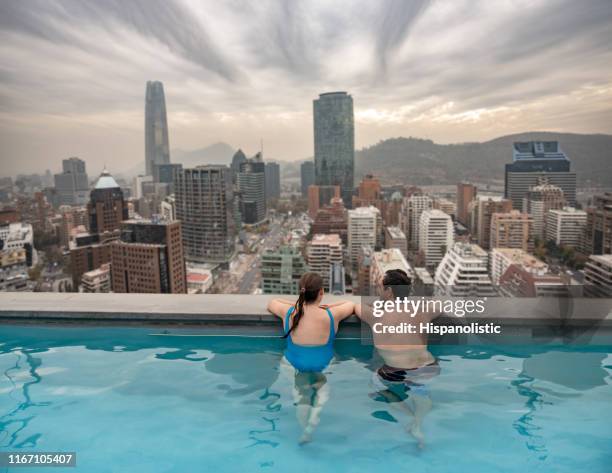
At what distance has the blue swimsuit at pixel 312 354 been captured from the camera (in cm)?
160

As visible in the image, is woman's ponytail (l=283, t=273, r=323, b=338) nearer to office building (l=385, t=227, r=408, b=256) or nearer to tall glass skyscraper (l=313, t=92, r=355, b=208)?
office building (l=385, t=227, r=408, b=256)

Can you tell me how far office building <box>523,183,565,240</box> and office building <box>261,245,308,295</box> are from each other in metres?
11.5

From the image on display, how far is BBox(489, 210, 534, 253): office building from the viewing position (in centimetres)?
2073

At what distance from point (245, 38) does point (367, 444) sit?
18027mm

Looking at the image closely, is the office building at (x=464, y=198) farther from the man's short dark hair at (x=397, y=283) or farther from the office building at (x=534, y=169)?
the man's short dark hair at (x=397, y=283)

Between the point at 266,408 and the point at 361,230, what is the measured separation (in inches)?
912

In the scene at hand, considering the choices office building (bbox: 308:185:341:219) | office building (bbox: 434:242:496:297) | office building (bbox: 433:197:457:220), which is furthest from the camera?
office building (bbox: 308:185:341:219)

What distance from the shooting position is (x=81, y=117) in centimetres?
2300

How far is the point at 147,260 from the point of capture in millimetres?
18828

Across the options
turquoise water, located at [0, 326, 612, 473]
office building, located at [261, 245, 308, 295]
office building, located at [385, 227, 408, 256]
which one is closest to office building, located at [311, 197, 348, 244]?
office building, located at [385, 227, 408, 256]

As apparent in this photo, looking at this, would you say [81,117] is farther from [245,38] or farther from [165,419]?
[165,419]

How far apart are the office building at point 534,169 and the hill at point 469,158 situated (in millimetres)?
Answer: 516

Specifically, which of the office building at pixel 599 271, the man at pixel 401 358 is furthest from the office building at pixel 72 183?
the man at pixel 401 358

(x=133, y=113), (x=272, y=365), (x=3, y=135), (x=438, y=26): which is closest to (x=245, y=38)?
(x=438, y=26)
